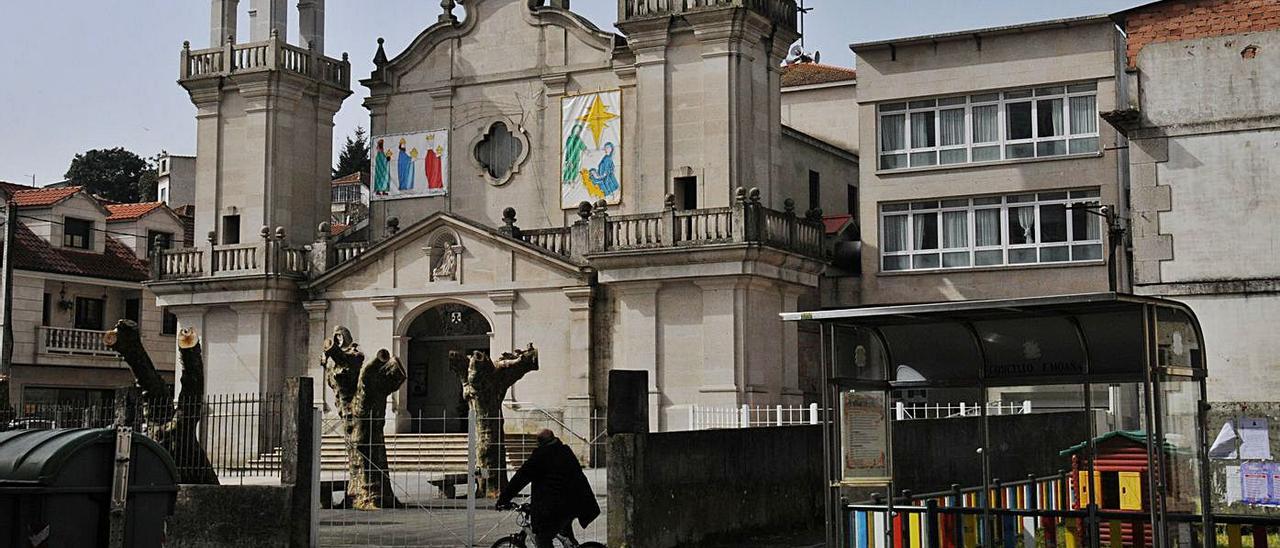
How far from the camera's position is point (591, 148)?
39.5m

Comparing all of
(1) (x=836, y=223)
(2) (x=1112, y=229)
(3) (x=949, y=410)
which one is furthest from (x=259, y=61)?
(3) (x=949, y=410)

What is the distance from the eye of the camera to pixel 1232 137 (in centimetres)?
2142

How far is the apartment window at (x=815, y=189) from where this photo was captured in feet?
143

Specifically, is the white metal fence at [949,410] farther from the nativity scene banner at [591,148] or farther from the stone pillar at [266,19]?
the stone pillar at [266,19]

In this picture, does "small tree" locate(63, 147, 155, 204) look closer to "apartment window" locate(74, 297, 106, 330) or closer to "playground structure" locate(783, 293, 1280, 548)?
"apartment window" locate(74, 297, 106, 330)

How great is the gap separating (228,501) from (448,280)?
1810cm

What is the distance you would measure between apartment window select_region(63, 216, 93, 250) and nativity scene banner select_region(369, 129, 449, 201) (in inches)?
538

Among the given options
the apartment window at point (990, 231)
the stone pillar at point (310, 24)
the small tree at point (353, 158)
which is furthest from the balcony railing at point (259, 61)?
the small tree at point (353, 158)

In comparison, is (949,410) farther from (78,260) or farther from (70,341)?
(78,260)

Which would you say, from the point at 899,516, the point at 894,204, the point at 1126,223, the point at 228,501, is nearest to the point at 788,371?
the point at 894,204

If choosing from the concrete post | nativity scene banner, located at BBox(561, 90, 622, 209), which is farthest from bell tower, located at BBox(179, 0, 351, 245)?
the concrete post

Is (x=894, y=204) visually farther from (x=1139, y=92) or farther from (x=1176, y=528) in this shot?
(x=1176, y=528)

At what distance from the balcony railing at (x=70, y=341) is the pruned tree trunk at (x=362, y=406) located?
24932mm

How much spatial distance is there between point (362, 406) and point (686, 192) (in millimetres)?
13297
